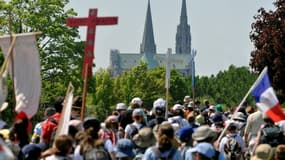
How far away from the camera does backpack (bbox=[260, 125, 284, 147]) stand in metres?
14.2

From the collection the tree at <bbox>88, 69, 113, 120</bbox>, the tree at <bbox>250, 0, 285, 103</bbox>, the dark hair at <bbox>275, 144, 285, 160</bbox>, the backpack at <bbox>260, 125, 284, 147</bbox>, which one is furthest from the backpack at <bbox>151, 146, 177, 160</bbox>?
the tree at <bbox>88, 69, 113, 120</bbox>

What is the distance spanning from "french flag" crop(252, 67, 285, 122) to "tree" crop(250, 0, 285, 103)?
4194cm

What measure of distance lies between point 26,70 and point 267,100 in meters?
3.39

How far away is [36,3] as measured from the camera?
6153 cm

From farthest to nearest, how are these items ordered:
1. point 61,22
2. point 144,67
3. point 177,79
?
point 177,79, point 144,67, point 61,22

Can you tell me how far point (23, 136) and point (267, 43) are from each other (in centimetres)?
4689

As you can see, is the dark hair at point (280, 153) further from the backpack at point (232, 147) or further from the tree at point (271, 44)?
the tree at point (271, 44)

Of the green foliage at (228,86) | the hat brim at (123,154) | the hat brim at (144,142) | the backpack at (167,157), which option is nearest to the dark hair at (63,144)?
the backpack at (167,157)

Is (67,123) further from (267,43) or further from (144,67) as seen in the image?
(144,67)

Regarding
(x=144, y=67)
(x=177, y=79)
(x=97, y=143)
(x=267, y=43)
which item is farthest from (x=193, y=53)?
(x=177, y=79)

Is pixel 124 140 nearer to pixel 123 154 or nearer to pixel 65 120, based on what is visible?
pixel 123 154

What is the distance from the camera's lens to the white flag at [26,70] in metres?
12.4

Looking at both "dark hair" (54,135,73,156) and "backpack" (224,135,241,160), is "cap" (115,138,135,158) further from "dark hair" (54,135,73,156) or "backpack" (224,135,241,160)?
"backpack" (224,135,241,160)

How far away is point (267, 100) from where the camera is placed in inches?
483
